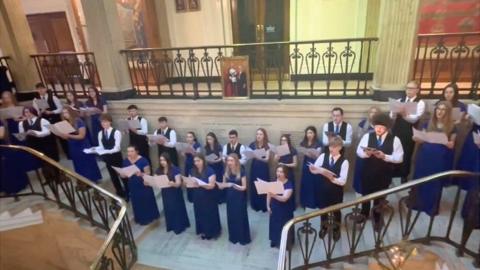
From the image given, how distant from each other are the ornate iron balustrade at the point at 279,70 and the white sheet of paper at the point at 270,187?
7.19 ft

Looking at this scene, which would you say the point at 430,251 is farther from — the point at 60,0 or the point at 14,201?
the point at 60,0

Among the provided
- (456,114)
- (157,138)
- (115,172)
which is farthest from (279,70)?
(115,172)

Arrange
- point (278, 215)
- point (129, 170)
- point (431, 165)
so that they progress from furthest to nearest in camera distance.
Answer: point (129, 170), point (278, 215), point (431, 165)

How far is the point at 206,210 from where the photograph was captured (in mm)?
4637

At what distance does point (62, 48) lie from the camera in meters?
9.59

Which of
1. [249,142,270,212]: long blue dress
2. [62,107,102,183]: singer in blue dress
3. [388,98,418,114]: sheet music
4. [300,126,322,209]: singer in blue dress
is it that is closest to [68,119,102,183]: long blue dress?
[62,107,102,183]: singer in blue dress

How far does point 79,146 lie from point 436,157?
5.65 metres

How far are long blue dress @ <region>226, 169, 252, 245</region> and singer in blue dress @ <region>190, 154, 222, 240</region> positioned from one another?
245 millimetres

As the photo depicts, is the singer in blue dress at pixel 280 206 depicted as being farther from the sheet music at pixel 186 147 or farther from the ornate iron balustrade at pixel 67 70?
the ornate iron balustrade at pixel 67 70

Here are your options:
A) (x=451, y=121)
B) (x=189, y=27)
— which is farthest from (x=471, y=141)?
(x=189, y=27)

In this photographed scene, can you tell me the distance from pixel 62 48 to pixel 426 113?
1025 cm

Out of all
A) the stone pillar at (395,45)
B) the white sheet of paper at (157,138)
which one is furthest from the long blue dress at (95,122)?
the stone pillar at (395,45)

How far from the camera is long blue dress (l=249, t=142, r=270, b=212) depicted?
17.0 feet

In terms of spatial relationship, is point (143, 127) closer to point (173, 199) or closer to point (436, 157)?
point (173, 199)
